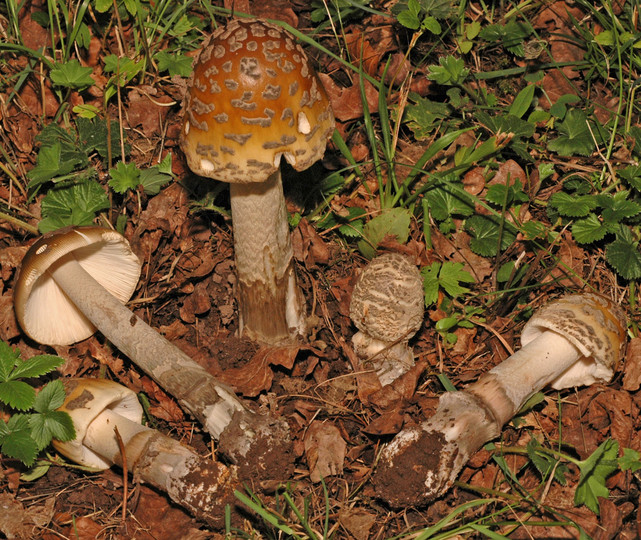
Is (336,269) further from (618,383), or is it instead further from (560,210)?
(618,383)

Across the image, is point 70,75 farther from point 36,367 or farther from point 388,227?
point 388,227

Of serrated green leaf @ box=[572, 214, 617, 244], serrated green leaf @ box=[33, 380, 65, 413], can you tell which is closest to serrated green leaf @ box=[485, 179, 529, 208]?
serrated green leaf @ box=[572, 214, 617, 244]

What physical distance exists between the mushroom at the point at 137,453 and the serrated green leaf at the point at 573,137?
3.36 metres

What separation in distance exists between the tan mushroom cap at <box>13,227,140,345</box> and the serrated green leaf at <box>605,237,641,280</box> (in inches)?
132

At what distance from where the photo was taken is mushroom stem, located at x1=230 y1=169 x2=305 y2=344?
397 centimetres

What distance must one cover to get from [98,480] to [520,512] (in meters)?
2.64

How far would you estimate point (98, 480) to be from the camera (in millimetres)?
4164

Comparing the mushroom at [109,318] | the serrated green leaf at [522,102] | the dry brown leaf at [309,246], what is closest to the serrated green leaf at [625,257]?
the serrated green leaf at [522,102]

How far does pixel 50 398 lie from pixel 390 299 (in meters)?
2.19

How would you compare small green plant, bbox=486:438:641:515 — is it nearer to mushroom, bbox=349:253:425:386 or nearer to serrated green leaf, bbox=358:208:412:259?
mushroom, bbox=349:253:425:386

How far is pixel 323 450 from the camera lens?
4.14 meters

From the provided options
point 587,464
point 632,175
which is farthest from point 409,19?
point 587,464

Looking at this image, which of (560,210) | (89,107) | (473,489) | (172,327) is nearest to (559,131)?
(560,210)

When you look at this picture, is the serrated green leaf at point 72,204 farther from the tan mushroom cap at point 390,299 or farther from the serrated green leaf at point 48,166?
the tan mushroom cap at point 390,299
